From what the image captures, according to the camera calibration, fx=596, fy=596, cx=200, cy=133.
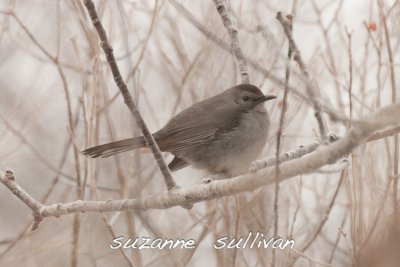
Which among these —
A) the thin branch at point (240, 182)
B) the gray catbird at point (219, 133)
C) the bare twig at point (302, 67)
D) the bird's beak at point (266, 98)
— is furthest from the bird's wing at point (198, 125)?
the bare twig at point (302, 67)

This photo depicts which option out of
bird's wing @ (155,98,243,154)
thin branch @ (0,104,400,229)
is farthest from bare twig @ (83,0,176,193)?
bird's wing @ (155,98,243,154)

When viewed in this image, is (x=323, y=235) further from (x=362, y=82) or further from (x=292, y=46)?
(x=292, y=46)

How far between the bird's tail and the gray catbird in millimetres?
551

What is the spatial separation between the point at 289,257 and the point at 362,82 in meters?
→ 1.43

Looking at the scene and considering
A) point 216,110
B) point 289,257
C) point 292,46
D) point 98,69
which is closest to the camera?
point 292,46

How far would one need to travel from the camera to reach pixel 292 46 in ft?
8.41

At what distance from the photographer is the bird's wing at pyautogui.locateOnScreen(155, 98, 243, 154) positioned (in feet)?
15.7

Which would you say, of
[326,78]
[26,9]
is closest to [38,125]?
[26,9]

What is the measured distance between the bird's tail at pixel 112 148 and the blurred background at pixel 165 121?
91 millimetres

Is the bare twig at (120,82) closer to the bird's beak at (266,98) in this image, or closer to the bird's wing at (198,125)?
the bird's wing at (198,125)

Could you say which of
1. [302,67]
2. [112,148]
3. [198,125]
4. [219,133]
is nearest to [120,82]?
[302,67]

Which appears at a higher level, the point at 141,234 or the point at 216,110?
the point at 216,110

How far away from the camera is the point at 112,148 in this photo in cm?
420

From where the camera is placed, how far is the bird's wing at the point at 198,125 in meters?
4.80
